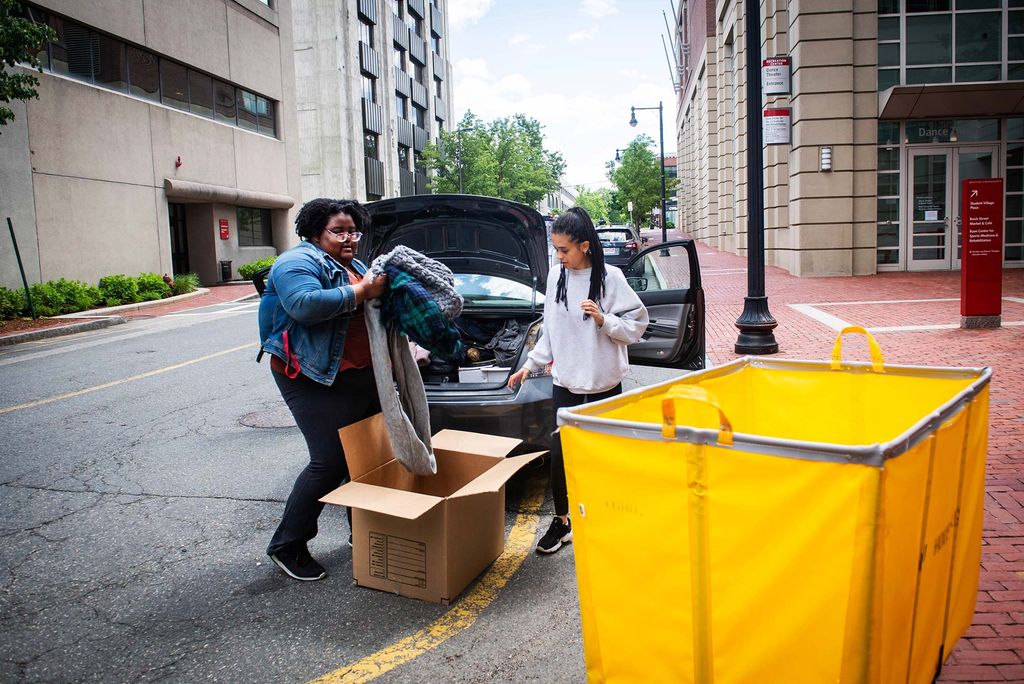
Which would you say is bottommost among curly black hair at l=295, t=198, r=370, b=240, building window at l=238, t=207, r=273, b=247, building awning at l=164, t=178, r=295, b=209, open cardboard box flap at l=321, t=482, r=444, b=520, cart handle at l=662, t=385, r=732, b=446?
open cardboard box flap at l=321, t=482, r=444, b=520

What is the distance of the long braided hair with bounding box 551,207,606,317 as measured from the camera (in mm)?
3867

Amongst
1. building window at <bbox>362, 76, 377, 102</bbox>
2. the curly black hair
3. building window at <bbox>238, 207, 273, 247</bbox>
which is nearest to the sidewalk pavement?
building window at <bbox>238, 207, 273, 247</bbox>

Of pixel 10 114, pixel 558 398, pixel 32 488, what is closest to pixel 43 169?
pixel 10 114

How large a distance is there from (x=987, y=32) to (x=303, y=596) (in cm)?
2078

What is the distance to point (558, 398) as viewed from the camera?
4.12m

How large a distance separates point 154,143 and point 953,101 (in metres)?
21.6

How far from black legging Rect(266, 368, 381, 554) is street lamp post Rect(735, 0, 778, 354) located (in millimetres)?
6629

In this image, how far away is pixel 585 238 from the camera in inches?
153

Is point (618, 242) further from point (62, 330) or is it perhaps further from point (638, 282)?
point (638, 282)

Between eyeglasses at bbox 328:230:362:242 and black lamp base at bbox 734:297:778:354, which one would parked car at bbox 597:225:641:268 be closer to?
black lamp base at bbox 734:297:778:354

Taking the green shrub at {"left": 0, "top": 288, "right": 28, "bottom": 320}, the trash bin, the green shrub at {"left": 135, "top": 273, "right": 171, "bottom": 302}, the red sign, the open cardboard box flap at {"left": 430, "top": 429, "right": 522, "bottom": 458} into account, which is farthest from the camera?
the green shrub at {"left": 135, "top": 273, "right": 171, "bottom": 302}

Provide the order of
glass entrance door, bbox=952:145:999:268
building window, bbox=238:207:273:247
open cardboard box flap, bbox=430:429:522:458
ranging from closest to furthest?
1. open cardboard box flap, bbox=430:429:522:458
2. glass entrance door, bbox=952:145:999:268
3. building window, bbox=238:207:273:247

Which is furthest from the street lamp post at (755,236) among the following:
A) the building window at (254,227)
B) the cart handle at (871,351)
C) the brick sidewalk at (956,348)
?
the building window at (254,227)

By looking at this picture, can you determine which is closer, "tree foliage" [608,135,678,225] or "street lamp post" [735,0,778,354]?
"street lamp post" [735,0,778,354]
